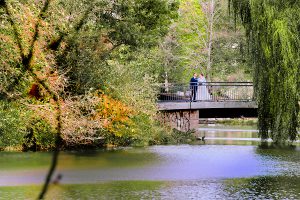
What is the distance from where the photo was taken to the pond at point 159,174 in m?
17.2

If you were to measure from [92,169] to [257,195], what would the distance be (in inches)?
301

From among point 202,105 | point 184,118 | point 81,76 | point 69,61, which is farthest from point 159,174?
point 184,118

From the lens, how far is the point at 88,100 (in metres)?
29.3

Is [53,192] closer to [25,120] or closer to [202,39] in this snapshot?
[25,120]

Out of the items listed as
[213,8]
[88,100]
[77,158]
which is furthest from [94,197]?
[213,8]

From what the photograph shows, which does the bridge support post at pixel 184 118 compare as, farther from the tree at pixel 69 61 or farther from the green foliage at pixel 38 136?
the green foliage at pixel 38 136

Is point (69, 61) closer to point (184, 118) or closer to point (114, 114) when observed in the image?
point (114, 114)

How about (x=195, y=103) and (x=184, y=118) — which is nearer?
(x=195, y=103)

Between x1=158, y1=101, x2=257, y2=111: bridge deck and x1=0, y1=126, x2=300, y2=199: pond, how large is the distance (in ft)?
16.7

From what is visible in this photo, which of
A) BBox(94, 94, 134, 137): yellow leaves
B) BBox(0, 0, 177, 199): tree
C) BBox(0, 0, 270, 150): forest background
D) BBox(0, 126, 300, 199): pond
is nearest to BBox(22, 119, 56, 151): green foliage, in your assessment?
BBox(0, 0, 270, 150): forest background

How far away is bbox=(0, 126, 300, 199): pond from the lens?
56.5ft

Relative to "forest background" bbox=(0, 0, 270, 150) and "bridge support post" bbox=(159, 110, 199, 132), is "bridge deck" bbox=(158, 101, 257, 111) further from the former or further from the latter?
"forest background" bbox=(0, 0, 270, 150)

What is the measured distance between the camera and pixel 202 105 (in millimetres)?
38469

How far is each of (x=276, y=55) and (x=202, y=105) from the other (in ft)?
36.1
